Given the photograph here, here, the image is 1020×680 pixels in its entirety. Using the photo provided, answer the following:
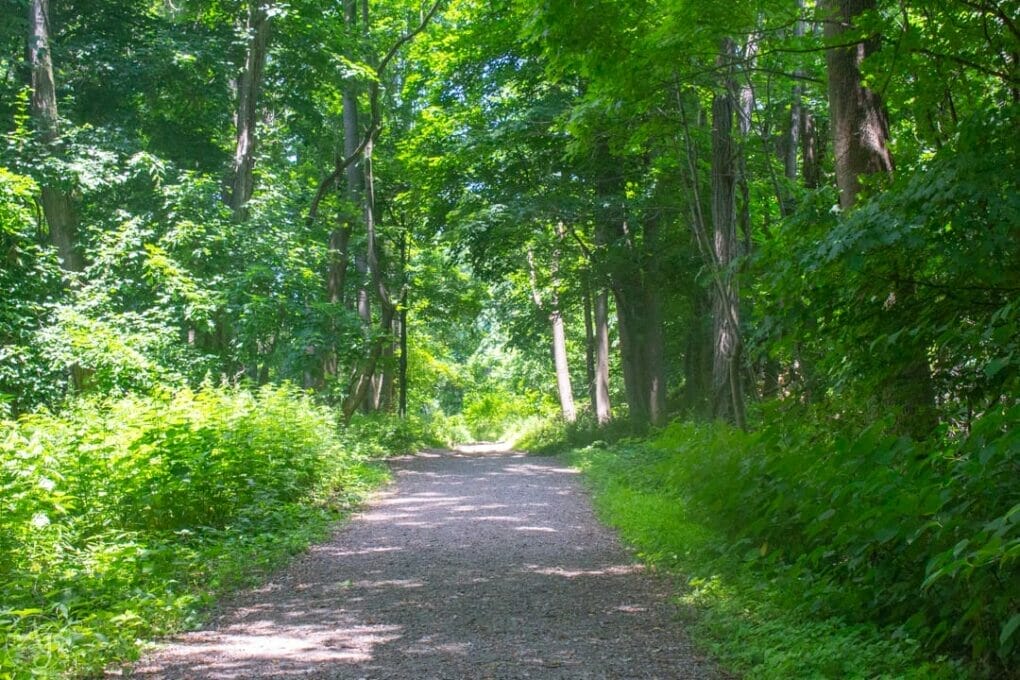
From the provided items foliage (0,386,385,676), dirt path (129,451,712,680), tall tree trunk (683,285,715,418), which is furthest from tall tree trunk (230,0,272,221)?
dirt path (129,451,712,680)

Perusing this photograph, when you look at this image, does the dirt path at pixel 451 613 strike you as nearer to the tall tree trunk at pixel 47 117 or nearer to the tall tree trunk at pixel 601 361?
the tall tree trunk at pixel 47 117

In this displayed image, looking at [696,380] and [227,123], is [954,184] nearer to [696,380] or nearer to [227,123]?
[696,380]

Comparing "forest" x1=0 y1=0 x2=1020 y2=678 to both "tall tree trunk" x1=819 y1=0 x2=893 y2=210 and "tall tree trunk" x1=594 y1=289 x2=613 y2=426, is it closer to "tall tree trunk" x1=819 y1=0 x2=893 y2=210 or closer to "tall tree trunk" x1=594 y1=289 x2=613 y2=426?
"tall tree trunk" x1=819 y1=0 x2=893 y2=210

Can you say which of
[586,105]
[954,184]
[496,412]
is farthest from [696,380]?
[496,412]

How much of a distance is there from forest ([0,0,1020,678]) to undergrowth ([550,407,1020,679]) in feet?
0.09

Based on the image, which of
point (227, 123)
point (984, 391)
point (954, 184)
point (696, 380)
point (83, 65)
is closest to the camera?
point (954, 184)

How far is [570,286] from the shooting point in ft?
74.7

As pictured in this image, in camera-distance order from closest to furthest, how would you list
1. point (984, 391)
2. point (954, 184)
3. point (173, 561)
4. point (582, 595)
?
point (954, 184) → point (984, 391) → point (582, 595) → point (173, 561)

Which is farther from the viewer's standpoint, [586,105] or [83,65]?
[83,65]

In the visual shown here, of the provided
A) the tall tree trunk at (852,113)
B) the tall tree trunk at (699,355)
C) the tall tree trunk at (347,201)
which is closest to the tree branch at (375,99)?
the tall tree trunk at (347,201)

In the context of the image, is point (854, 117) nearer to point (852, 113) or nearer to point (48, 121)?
point (852, 113)

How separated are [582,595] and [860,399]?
9.06 ft

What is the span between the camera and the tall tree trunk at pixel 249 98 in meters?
20.0

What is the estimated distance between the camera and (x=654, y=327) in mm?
20578
